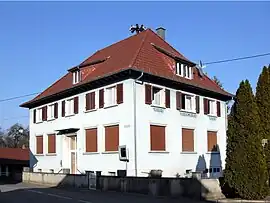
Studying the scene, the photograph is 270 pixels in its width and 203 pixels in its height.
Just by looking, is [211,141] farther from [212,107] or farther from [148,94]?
[148,94]

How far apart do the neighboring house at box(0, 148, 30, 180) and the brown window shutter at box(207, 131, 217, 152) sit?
27.0 meters

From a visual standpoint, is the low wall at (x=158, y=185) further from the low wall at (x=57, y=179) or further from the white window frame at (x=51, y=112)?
the white window frame at (x=51, y=112)

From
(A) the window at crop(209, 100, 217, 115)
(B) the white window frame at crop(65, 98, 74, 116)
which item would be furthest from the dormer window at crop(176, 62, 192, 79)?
(B) the white window frame at crop(65, 98, 74, 116)

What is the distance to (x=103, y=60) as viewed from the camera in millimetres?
35938

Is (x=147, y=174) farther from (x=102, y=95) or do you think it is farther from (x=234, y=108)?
(x=234, y=108)

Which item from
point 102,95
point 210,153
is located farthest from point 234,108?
point 210,153

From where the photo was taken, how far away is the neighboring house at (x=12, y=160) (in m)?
56.5

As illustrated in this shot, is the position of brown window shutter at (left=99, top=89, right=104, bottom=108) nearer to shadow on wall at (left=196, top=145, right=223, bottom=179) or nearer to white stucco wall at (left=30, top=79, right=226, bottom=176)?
white stucco wall at (left=30, top=79, right=226, bottom=176)

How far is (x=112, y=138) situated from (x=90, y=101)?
4.09 metres

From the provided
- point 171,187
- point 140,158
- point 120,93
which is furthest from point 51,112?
point 171,187

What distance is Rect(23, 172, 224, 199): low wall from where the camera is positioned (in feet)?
66.0

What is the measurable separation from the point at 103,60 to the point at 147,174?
11.0 m

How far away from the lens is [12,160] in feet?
191

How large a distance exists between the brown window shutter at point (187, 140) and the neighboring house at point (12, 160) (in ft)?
89.2
